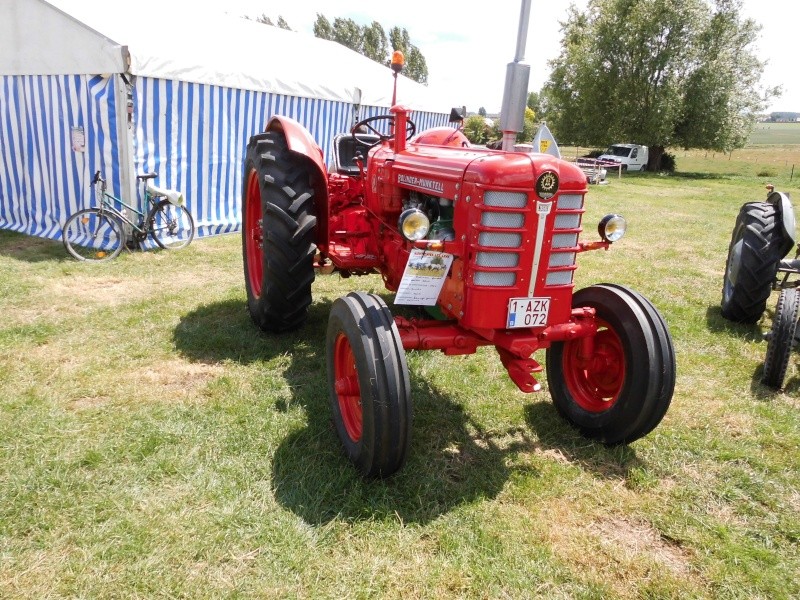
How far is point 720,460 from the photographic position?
286cm

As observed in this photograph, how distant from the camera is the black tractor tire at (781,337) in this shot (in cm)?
337

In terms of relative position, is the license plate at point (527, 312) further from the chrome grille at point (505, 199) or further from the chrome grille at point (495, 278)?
the chrome grille at point (505, 199)

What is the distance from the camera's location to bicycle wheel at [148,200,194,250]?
21.7 ft

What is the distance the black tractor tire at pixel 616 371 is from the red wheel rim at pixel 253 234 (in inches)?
89.5

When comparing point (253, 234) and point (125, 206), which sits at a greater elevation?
point (253, 234)

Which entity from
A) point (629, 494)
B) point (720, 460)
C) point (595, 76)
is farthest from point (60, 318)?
point (595, 76)

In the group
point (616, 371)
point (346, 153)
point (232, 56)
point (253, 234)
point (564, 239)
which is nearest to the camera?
point (564, 239)

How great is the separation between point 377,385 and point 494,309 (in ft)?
2.12

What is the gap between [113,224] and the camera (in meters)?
6.33

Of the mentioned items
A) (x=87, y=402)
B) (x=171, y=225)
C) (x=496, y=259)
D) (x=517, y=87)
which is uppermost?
(x=517, y=87)

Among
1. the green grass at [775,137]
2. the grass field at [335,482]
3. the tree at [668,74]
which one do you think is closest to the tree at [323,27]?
the tree at [668,74]

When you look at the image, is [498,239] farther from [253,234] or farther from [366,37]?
[366,37]

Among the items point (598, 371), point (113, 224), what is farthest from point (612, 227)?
point (113, 224)

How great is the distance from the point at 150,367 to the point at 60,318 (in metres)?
1.24
